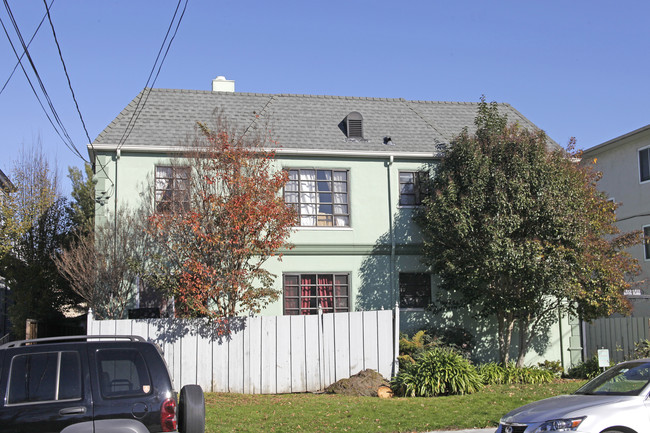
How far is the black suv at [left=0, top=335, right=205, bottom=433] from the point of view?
6680 mm

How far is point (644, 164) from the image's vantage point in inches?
960

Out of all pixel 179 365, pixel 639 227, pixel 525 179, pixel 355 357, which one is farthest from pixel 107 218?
pixel 639 227

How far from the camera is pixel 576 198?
1625 cm

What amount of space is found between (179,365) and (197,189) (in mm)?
4196

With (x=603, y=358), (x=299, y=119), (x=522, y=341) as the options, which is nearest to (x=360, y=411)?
(x=603, y=358)

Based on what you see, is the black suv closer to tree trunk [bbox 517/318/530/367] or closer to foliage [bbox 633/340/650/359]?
tree trunk [bbox 517/318/530/367]

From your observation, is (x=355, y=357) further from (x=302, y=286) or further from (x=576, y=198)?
(x=576, y=198)

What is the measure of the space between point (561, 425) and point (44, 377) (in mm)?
5710

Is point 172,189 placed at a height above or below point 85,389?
above

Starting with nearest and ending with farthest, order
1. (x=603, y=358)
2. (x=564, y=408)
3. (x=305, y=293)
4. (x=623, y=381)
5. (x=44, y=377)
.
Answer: (x=44, y=377) < (x=564, y=408) < (x=623, y=381) < (x=603, y=358) < (x=305, y=293)

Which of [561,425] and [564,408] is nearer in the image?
[561,425]

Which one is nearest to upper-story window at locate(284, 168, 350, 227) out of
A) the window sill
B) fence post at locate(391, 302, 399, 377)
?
the window sill

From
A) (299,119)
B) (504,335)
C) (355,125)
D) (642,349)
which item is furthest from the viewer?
(299,119)

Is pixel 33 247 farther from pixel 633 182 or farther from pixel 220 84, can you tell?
pixel 633 182
